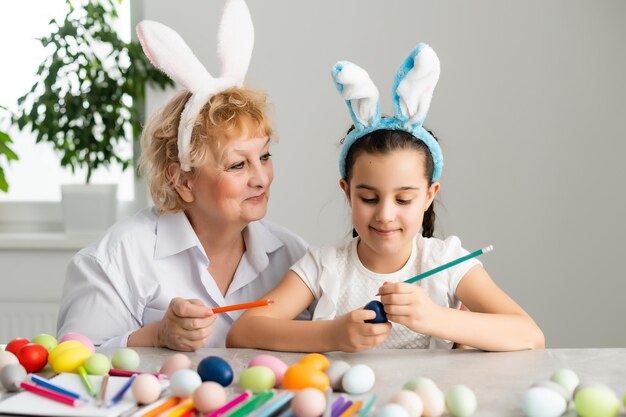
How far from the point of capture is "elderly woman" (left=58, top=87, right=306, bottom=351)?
185 centimetres

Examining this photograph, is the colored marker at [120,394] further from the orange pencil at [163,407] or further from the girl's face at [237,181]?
the girl's face at [237,181]

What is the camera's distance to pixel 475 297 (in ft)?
5.47

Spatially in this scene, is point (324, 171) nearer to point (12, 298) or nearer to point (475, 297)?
point (12, 298)

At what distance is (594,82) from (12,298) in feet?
7.39

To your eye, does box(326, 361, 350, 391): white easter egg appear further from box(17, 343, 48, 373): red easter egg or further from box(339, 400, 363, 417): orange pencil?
box(17, 343, 48, 373): red easter egg

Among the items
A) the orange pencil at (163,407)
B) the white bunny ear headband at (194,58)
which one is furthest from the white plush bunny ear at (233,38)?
the orange pencil at (163,407)

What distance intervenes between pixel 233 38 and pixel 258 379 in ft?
2.80

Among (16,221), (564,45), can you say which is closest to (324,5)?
(564,45)

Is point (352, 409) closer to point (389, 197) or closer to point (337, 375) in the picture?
point (337, 375)

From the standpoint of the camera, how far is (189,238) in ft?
6.29

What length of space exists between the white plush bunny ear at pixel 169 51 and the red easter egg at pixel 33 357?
26.4 inches

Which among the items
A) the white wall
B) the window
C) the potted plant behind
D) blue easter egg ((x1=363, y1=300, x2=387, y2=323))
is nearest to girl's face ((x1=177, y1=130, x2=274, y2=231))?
blue easter egg ((x1=363, y1=300, x2=387, y2=323))

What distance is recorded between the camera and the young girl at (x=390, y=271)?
1.48 m

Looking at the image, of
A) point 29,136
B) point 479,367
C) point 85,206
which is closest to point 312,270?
point 479,367
